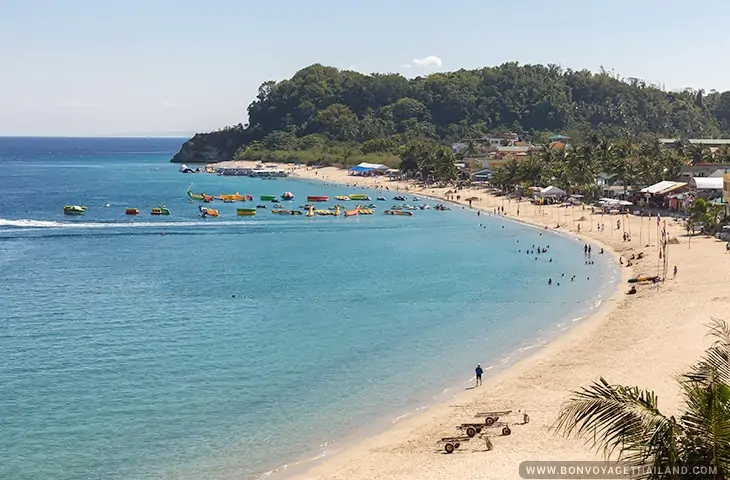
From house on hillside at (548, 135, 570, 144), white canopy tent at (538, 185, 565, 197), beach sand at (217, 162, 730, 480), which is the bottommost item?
beach sand at (217, 162, 730, 480)

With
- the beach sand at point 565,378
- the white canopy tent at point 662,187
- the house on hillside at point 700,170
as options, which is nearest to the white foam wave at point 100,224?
the white canopy tent at point 662,187

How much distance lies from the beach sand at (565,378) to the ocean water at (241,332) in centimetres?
141

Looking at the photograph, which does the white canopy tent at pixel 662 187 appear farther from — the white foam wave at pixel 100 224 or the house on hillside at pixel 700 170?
the white foam wave at pixel 100 224

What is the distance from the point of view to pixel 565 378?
96.8 feet

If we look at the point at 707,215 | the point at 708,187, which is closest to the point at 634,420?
the point at 707,215

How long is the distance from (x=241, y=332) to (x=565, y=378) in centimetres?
1588

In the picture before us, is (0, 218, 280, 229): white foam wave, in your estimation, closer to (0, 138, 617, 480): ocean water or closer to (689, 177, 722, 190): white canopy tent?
(0, 138, 617, 480): ocean water

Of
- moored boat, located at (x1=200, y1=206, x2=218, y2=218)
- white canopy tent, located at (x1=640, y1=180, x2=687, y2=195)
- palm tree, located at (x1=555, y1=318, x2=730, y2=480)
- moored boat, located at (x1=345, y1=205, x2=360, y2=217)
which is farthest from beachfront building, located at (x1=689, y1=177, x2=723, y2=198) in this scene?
palm tree, located at (x1=555, y1=318, x2=730, y2=480)

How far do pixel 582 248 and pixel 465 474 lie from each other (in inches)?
1798

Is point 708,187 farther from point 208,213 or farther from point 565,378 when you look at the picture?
point 208,213

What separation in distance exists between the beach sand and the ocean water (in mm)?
1407

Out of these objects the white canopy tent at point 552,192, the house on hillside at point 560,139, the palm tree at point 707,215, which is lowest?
the palm tree at point 707,215

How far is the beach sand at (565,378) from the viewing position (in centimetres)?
2206

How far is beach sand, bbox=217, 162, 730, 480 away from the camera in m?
22.1
